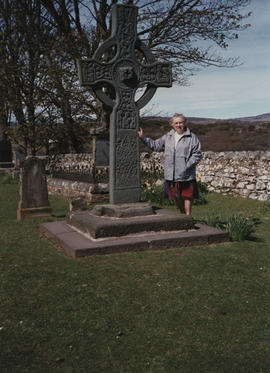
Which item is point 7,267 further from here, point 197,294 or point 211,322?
point 211,322

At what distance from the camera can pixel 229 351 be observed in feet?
8.95

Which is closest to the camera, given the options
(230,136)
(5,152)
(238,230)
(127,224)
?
(127,224)

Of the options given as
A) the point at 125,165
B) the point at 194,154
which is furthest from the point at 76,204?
the point at 194,154

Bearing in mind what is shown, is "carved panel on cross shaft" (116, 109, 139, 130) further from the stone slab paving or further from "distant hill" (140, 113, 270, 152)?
"distant hill" (140, 113, 270, 152)

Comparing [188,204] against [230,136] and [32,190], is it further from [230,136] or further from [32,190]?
[230,136]

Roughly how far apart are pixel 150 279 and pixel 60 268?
3.55ft

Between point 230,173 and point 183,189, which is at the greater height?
point 183,189

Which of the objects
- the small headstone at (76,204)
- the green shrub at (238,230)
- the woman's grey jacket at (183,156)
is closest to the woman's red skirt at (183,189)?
the woman's grey jacket at (183,156)

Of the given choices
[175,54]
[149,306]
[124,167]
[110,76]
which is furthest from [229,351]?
[175,54]

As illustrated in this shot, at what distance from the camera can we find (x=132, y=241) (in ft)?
16.4

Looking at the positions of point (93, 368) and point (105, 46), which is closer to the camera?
point (93, 368)

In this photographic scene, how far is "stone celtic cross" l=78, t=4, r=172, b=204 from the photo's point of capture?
558 cm

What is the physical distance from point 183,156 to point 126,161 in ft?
2.79

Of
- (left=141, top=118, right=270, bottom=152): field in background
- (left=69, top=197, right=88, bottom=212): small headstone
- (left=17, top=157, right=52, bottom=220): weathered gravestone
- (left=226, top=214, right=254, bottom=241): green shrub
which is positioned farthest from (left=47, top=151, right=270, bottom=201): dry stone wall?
(left=141, top=118, right=270, bottom=152): field in background
